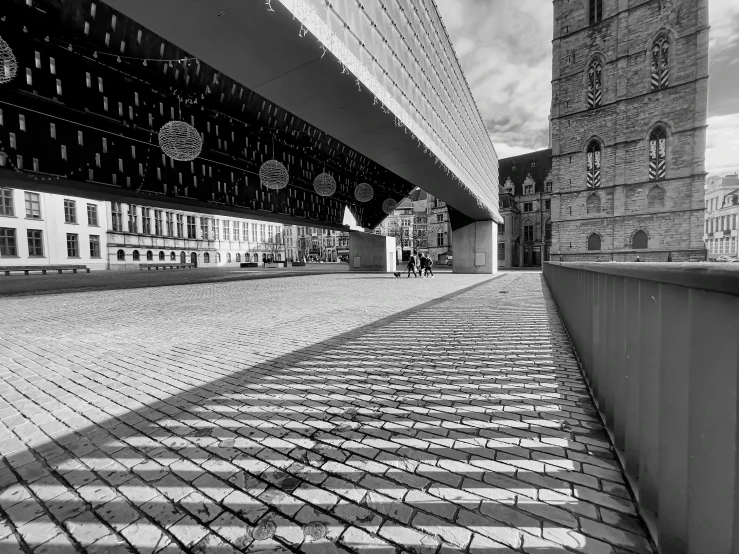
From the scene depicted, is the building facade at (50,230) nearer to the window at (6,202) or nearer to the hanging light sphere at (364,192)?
the window at (6,202)

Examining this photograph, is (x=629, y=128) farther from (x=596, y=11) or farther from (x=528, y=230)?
(x=528, y=230)

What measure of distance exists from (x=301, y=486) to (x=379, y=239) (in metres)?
31.9

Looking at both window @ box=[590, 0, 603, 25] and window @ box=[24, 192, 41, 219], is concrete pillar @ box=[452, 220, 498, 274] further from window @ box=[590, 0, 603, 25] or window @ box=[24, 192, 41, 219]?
window @ box=[24, 192, 41, 219]

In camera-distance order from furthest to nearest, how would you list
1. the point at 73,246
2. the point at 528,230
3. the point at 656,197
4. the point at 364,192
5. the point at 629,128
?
1. the point at 528,230
2. the point at 73,246
3. the point at 629,128
4. the point at 656,197
5. the point at 364,192

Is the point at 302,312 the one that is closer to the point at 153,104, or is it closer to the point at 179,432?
the point at 179,432

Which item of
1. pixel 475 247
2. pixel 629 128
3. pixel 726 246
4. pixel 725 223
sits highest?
pixel 629 128

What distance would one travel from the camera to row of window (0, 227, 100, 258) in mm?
35750

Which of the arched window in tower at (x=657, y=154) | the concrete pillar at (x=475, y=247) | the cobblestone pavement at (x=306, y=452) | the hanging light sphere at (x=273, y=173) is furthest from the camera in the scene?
the arched window in tower at (x=657, y=154)

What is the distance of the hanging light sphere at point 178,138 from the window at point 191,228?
5742 centimetres

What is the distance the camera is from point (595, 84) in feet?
143

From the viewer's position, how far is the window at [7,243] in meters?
35.6

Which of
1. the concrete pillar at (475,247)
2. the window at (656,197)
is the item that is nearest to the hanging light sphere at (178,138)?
the concrete pillar at (475,247)

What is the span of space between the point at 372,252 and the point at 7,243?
3688 cm

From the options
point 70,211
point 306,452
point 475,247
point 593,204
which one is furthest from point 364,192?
point 70,211
